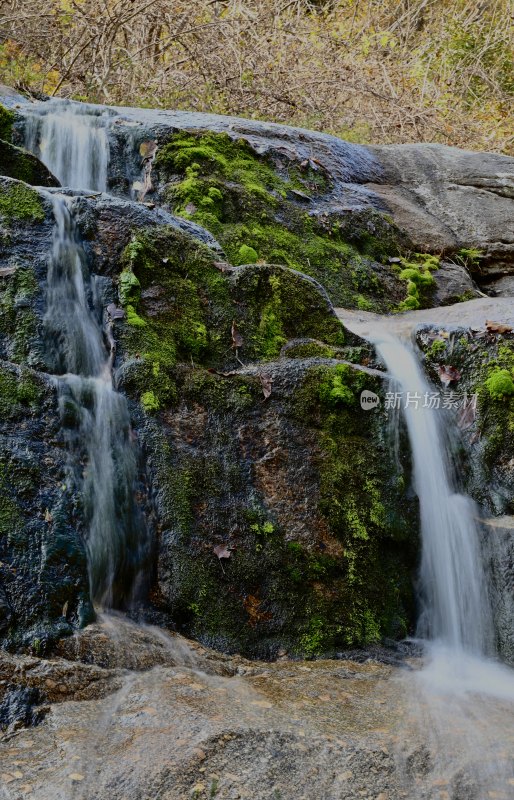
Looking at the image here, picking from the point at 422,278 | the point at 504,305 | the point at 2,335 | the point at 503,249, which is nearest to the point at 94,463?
the point at 2,335

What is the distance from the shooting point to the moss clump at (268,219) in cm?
701

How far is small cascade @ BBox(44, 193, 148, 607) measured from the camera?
3.80m

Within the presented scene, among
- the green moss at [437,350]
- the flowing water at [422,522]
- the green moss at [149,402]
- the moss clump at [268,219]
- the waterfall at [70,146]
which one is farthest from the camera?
the waterfall at [70,146]

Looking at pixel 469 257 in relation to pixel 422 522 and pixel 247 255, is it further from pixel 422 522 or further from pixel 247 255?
pixel 422 522

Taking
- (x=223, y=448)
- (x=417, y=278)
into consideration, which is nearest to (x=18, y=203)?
(x=223, y=448)

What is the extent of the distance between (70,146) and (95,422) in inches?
178

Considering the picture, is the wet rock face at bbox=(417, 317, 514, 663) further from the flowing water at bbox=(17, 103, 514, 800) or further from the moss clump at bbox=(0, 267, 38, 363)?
the moss clump at bbox=(0, 267, 38, 363)

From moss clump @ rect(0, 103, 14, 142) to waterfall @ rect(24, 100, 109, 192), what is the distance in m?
0.16

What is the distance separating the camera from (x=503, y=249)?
8438mm

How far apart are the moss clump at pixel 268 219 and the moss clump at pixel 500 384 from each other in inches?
91.4

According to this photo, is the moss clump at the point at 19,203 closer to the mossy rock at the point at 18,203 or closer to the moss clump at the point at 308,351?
the mossy rock at the point at 18,203

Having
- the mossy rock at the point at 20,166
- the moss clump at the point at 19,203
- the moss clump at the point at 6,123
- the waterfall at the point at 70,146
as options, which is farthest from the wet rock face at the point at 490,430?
the moss clump at the point at 6,123

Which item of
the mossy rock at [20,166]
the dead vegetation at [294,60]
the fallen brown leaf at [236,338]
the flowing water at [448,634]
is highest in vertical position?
the dead vegetation at [294,60]

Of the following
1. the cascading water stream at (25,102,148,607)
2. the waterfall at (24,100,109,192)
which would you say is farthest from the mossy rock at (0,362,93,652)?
the waterfall at (24,100,109,192)
